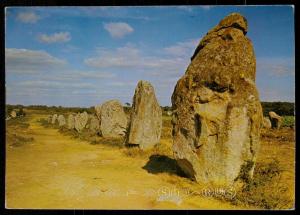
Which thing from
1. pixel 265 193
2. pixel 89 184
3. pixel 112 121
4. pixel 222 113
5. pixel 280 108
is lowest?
pixel 89 184

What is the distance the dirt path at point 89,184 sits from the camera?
8.09 meters

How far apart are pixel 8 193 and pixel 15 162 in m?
4.01

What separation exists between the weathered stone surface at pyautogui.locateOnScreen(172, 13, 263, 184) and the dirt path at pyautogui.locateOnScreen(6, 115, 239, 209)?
2.93 ft

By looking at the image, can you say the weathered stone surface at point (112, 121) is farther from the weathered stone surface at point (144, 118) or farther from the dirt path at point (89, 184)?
the dirt path at point (89, 184)

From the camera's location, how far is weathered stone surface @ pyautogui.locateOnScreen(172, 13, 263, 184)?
8461 millimetres

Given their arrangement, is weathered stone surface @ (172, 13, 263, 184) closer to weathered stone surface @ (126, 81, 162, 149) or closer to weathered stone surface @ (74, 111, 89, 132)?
weathered stone surface @ (126, 81, 162, 149)

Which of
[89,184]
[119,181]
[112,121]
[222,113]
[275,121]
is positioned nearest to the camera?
[222,113]

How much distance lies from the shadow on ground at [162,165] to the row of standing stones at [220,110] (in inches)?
29.4

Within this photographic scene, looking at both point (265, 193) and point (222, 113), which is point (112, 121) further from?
point (265, 193)

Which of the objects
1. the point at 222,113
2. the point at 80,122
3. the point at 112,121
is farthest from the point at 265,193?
the point at 80,122

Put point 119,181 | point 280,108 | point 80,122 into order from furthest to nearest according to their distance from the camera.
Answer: point 280,108 → point 80,122 → point 119,181

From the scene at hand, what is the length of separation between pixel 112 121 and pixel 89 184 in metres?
10.1

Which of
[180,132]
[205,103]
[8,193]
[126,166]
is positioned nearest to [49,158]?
[126,166]

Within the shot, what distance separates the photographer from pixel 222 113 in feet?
28.2
